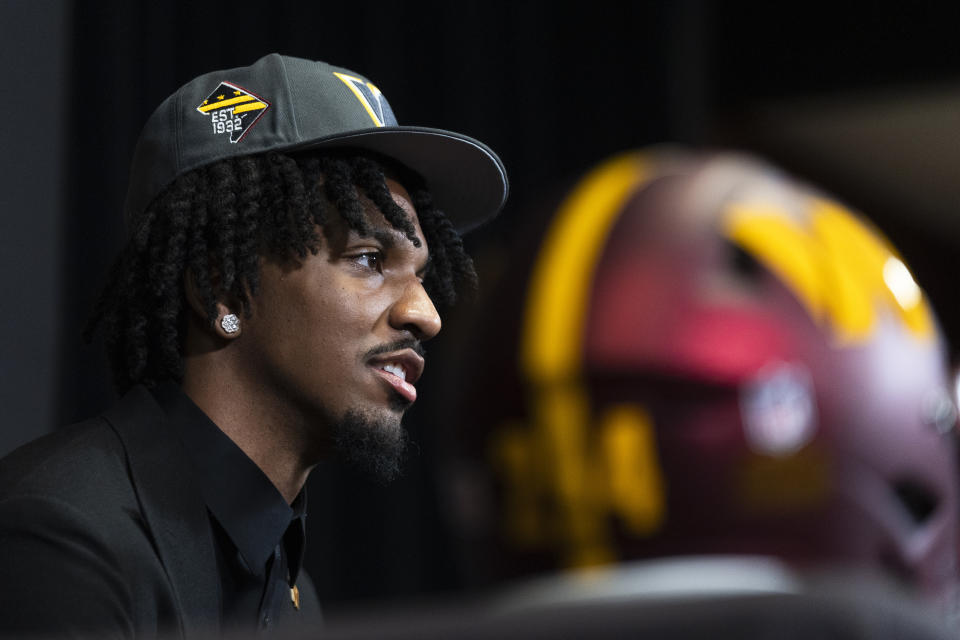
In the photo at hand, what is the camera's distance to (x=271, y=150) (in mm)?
1254

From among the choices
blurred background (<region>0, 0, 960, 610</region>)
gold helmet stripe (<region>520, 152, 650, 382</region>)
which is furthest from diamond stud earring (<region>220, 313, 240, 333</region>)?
gold helmet stripe (<region>520, 152, 650, 382</region>)

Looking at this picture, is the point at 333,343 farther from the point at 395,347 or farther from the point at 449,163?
the point at 449,163

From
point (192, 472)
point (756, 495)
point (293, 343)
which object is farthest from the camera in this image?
point (293, 343)

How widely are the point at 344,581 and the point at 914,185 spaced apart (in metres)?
2.53

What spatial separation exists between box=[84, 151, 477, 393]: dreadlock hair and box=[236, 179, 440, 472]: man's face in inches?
0.8

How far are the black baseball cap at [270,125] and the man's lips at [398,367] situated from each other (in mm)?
225

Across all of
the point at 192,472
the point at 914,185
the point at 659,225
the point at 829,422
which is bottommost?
the point at 914,185

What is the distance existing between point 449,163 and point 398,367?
247 mm

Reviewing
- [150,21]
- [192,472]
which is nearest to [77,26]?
[150,21]

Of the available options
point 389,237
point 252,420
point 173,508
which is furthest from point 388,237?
point 173,508

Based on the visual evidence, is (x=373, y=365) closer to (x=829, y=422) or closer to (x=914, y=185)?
(x=829, y=422)

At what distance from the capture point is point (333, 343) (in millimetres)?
Answer: 1234

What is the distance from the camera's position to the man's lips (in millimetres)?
1253

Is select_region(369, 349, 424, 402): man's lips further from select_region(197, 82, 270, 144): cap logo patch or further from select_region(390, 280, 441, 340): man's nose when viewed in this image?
select_region(197, 82, 270, 144): cap logo patch
